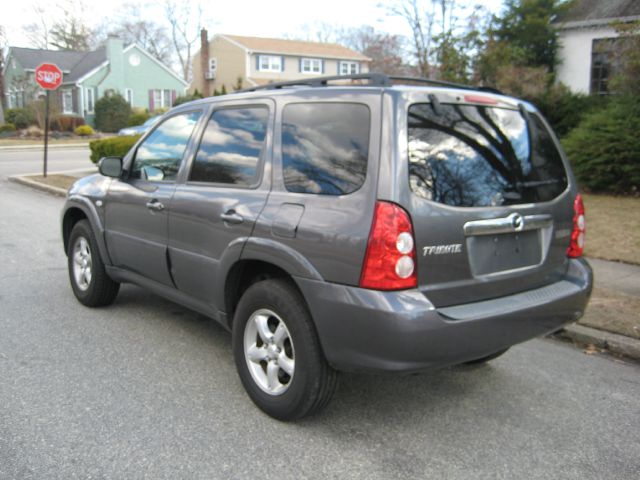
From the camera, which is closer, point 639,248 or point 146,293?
point 146,293

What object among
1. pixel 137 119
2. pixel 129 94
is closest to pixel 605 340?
pixel 137 119

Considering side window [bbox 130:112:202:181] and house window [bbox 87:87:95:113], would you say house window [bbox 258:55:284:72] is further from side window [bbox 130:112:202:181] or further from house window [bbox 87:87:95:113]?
side window [bbox 130:112:202:181]

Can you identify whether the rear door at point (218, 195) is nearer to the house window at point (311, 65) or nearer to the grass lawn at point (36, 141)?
the grass lawn at point (36, 141)

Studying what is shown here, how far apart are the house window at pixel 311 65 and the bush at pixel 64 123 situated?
19.5 m

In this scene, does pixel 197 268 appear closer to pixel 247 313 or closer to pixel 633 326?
pixel 247 313

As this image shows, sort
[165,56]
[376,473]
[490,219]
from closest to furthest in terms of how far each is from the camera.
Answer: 1. [376,473]
2. [490,219]
3. [165,56]

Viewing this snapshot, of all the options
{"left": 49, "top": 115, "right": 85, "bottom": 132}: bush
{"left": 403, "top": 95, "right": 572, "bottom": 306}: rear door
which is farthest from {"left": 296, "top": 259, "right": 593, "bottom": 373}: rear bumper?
{"left": 49, "top": 115, "right": 85, "bottom": 132}: bush

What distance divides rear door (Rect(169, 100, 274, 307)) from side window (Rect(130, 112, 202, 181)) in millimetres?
244

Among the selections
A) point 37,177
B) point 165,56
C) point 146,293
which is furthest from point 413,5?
point 165,56

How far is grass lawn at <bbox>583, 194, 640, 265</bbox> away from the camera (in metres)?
7.56

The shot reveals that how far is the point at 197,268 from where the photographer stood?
4.05 metres

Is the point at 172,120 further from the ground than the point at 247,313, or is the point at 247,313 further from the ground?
the point at 172,120

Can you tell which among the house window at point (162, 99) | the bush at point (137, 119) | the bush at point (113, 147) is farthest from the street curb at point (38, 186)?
the house window at point (162, 99)

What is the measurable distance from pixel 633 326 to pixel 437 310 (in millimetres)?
2842
